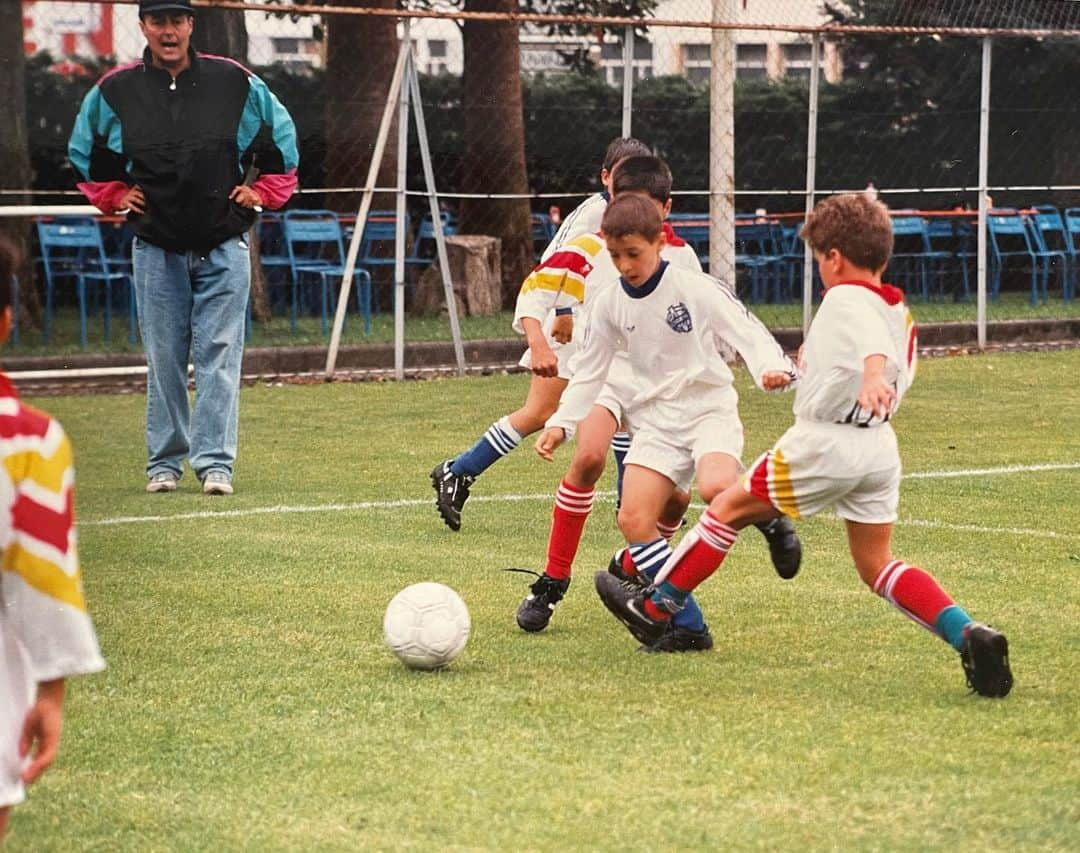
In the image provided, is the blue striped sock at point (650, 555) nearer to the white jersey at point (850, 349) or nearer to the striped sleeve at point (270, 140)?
the white jersey at point (850, 349)

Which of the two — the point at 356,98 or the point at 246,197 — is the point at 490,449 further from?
the point at 356,98

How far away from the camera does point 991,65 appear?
17.8 m

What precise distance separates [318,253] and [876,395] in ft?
43.5

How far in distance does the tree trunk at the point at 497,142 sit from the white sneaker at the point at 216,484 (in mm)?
8927

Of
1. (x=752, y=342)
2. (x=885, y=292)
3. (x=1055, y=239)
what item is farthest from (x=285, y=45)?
(x=885, y=292)

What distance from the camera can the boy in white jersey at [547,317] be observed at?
7.14m

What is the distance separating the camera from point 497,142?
687 inches

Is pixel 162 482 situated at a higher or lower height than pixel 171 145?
lower

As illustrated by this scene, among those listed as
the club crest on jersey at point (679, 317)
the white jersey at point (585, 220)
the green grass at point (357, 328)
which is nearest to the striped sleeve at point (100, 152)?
the white jersey at point (585, 220)

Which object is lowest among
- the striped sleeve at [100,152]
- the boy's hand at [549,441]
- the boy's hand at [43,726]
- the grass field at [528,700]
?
the grass field at [528,700]

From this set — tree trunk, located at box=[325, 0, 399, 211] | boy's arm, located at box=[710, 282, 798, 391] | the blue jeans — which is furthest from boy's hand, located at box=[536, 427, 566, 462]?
tree trunk, located at box=[325, 0, 399, 211]

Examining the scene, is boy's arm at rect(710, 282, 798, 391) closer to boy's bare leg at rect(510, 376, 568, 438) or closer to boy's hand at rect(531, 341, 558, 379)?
boy's hand at rect(531, 341, 558, 379)

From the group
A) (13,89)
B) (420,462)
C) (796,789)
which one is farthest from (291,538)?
(13,89)

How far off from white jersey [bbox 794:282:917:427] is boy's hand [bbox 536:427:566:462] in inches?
42.1
